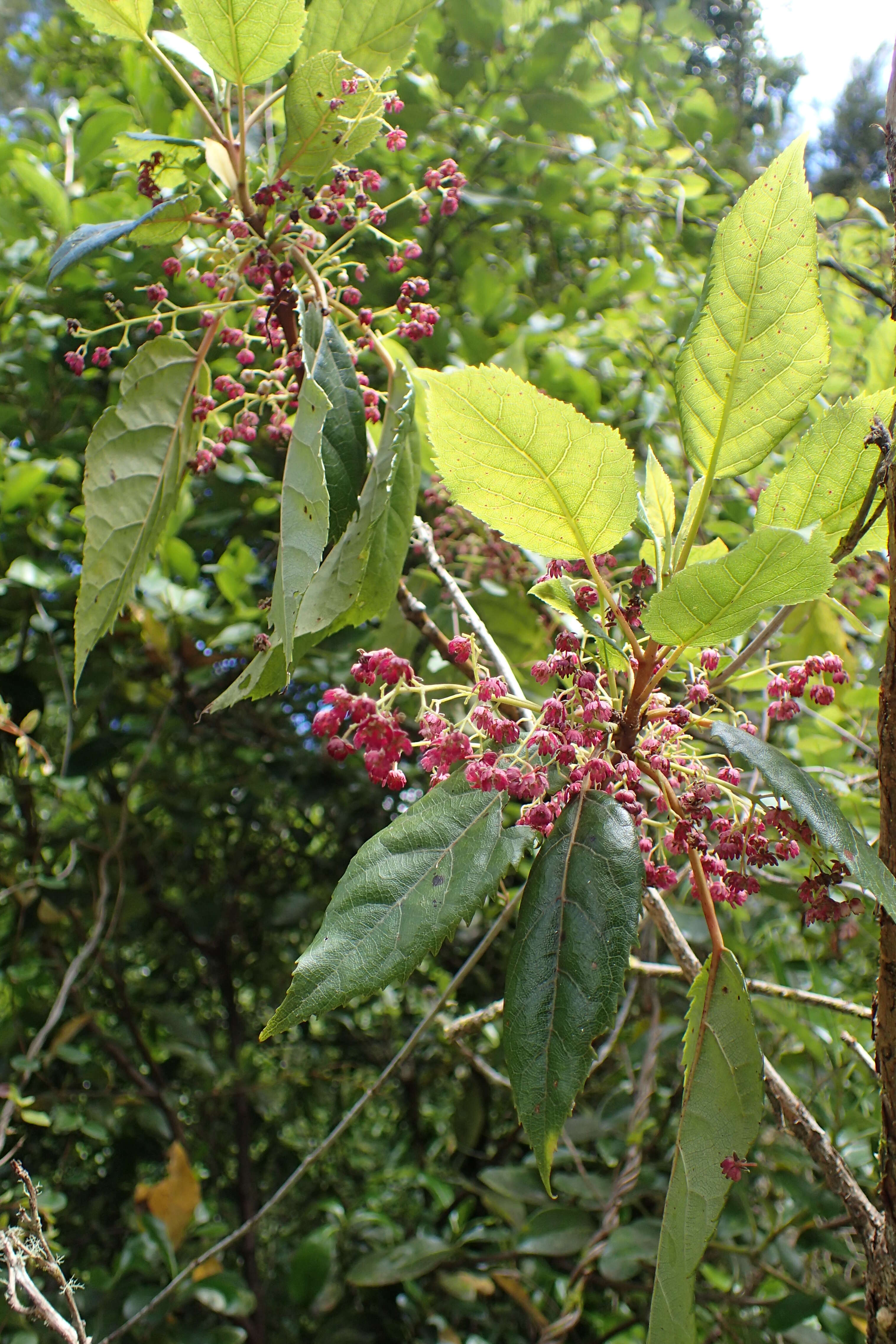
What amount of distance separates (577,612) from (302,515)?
0.75 feet

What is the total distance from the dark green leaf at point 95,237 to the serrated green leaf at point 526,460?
1.42 ft

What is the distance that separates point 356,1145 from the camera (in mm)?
2375

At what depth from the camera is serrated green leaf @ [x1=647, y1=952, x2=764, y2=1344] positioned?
0.61 metres

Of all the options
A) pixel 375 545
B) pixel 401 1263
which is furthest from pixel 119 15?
pixel 401 1263

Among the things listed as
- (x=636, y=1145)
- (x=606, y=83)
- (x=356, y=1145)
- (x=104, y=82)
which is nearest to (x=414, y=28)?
(x=636, y=1145)

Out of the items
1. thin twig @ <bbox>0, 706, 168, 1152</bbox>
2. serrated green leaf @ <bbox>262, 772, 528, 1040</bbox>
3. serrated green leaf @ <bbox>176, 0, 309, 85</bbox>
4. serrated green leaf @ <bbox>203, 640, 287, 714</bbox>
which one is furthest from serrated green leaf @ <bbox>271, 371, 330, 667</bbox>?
thin twig @ <bbox>0, 706, 168, 1152</bbox>

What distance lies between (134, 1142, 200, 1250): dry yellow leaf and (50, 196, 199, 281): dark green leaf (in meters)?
1.39

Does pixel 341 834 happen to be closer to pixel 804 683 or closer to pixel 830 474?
pixel 804 683

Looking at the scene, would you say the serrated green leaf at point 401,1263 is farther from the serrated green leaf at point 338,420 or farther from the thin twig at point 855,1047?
the serrated green leaf at point 338,420

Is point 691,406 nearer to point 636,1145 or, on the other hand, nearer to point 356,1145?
point 636,1145

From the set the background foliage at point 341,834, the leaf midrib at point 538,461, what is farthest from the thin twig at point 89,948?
the leaf midrib at point 538,461

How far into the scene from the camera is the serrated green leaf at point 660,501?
0.80m

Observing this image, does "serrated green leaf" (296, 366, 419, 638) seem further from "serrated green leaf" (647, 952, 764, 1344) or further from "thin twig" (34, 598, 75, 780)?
"thin twig" (34, 598, 75, 780)

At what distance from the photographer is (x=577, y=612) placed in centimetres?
71
